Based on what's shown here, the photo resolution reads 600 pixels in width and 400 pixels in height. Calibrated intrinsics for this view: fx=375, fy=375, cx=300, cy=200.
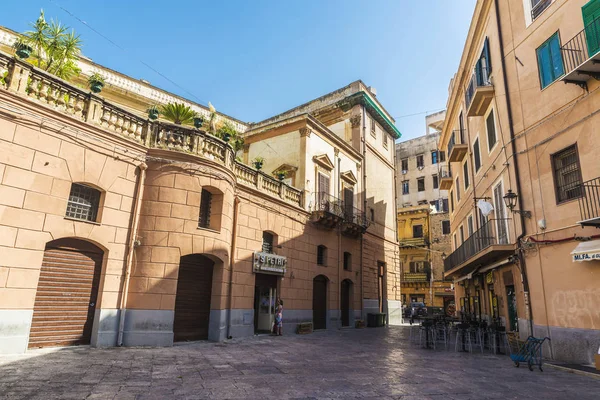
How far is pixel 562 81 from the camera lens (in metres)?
10.8

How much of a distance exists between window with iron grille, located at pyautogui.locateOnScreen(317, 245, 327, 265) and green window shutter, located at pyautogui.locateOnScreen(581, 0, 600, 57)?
13590 millimetres

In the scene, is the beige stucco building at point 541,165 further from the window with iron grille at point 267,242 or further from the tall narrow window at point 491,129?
the window with iron grille at point 267,242

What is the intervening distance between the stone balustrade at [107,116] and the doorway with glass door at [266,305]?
4495mm

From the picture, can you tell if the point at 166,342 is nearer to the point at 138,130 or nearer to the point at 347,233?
the point at 138,130

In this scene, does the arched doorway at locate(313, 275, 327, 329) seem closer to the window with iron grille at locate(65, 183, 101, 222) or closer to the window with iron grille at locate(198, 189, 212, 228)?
the window with iron grille at locate(198, 189, 212, 228)

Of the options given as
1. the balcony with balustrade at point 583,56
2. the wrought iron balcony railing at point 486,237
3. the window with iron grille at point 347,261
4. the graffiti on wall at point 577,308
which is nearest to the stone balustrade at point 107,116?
the window with iron grille at point 347,261

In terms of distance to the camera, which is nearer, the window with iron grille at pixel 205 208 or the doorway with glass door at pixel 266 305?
the window with iron grille at pixel 205 208

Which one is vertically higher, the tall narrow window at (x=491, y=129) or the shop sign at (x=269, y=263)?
the tall narrow window at (x=491, y=129)

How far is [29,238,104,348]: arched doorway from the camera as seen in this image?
→ 9250 mm

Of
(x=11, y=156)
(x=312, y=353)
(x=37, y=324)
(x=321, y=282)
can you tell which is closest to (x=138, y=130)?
(x=11, y=156)

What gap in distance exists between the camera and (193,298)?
1259 cm

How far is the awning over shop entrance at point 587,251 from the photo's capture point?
9.16m

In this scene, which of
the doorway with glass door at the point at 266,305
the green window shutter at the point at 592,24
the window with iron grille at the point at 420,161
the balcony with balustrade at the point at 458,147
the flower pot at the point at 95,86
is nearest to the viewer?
the green window shutter at the point at 592,24

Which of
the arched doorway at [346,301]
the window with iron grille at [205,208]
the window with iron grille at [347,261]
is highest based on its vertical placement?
the window with iron grille at [205,208]
